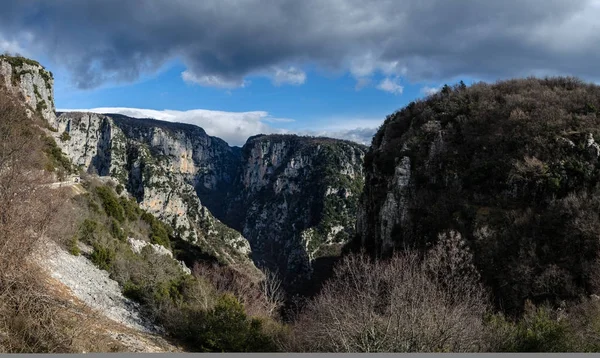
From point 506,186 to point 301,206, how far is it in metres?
93.5

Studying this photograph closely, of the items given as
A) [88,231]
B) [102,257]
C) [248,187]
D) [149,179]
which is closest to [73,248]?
[102,257]

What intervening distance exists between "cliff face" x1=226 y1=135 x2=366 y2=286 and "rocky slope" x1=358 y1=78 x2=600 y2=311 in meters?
45.6

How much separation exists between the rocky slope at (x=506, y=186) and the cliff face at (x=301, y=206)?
150 feet

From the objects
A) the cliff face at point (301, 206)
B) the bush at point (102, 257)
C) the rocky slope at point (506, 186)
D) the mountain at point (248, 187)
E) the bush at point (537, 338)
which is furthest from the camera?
the cliff face at point (301, 206)

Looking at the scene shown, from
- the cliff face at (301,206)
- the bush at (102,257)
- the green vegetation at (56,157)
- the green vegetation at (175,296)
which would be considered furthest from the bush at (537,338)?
the cliff face at (301,206)

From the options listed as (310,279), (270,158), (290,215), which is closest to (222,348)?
(310,279)

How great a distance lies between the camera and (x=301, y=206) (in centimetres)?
12888

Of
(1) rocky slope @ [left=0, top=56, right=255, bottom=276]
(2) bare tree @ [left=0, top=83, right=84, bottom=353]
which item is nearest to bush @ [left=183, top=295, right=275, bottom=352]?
(2) bare tree @ [left=0, top=83, right=84, bottom=353]

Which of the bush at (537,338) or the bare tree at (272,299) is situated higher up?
the bush at (537,338)

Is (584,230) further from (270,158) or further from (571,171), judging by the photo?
(270,158)

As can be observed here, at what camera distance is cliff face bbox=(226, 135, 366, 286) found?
3949 inches

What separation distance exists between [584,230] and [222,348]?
26.1m

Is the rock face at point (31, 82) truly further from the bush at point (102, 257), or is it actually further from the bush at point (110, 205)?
the bush at point (102, 257)

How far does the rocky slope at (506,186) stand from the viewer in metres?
28.8
